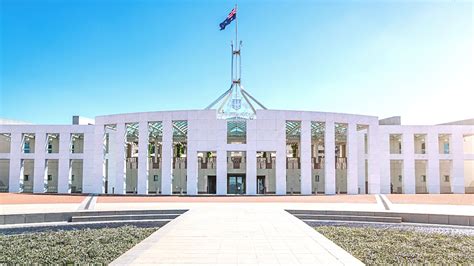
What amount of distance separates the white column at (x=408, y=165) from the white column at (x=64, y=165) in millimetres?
33373

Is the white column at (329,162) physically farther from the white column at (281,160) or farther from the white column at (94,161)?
the white column at (94,161)

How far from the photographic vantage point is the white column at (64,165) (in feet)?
116

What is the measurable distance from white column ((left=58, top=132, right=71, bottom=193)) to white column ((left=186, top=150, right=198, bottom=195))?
42.1ft

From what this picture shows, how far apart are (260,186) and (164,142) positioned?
12.0 metres

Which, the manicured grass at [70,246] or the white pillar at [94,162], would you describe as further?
the white pillar at [94,162]

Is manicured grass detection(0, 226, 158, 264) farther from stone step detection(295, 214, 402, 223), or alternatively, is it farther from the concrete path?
stone step detection(295, 214, 402, 223)

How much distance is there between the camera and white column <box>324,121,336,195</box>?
32656mm

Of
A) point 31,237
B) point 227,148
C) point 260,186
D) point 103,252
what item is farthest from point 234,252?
point 260,186

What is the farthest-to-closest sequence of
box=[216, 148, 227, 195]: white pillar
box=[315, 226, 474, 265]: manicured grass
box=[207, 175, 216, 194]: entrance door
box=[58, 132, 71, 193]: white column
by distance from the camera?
box=[207, 175, 216, 194]: entrance door < box=[58, 132, 71, 193]: white column < box=[216, 148, 227, 195]: white pillar < box=[315, 226, 474, 265]: manicured grass

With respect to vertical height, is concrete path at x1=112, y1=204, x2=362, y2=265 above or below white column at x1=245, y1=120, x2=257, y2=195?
below

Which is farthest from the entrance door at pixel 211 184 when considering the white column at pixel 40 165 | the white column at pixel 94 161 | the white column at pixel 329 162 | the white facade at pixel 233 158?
the white column at pixel 40 165

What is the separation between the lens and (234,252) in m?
7.94

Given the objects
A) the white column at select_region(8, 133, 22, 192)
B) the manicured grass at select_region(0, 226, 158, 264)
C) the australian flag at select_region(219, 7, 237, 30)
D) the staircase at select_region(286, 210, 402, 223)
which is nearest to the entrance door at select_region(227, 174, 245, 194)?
the australian flag at select_region(219, 7, 237, 30)

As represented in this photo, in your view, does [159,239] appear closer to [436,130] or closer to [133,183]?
[133,183]
